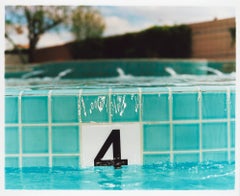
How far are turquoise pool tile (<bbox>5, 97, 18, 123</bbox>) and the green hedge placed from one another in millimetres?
2810

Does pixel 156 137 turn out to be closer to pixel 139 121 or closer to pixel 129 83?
pixel 139 121

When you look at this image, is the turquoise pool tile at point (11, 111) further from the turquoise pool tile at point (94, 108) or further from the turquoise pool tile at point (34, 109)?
the turquoise pool tile at point (94, 108)

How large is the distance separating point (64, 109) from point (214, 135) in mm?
556

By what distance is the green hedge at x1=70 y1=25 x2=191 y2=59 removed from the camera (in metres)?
4.23

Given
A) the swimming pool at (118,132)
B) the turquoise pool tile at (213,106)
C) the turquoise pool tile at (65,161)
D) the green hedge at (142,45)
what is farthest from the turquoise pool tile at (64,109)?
the green hedge at (142,45)

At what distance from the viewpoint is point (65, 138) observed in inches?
50.0

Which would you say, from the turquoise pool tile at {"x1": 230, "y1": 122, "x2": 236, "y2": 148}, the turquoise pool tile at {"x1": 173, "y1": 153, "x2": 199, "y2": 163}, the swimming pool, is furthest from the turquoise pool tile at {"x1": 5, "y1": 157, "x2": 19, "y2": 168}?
the turquoise pool tile at {"x1": 230, "y1": 122, "x2": 236, "y2": 148}

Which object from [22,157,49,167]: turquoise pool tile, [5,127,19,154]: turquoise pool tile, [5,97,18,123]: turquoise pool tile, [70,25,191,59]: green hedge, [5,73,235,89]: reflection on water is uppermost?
[70,25,191,59]: green hedge

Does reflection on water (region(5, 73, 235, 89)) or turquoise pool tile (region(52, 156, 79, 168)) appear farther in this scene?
reflection on water (region(5, 73, 235, 89))

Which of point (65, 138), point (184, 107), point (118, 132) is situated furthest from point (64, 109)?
point (184, 107)

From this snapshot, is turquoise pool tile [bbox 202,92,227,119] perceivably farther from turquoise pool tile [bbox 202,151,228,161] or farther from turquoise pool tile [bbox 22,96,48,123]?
turquoise pool tile [bbox 22,96,48,123]

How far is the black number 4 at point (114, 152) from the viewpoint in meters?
1.27

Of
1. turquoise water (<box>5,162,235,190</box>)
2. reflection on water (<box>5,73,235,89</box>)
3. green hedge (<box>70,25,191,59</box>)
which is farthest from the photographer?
green hedge (<box>70,25,191,59</box>)
